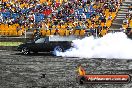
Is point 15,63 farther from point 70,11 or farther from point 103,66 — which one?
point 70,11

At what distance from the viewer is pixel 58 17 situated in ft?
138

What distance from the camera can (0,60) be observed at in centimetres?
2892

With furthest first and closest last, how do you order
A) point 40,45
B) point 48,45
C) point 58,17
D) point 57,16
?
1. point 57,16
2. point 58,17
3. point 40,45
4. point 48,45

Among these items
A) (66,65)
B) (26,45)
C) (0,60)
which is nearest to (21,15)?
(26,45)

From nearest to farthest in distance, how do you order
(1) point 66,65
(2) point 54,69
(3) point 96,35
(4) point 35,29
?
(2) point 54,69, (1) point 66,65, (3) point 96,35, (4) point 35,29

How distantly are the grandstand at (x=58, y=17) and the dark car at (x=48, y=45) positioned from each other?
3.74 meters

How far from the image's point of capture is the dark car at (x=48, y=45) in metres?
33.3

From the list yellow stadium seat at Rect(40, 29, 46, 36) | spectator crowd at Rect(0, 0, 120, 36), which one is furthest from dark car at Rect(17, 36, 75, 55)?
yellow stadium seat at Rect(40, 29, 46, 36)

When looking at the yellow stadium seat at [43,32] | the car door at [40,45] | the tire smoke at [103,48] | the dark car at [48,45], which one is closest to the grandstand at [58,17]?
the yellow stadium seat at [43,32]

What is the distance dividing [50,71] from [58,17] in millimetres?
19173

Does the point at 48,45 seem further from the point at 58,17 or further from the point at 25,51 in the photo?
the point at 58,17

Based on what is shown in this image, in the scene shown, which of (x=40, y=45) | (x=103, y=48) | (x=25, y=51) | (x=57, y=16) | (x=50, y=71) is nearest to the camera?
(x=50, y=71)

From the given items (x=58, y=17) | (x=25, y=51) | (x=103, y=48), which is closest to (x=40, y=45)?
(x=25, y=51)

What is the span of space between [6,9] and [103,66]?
20912 mm
